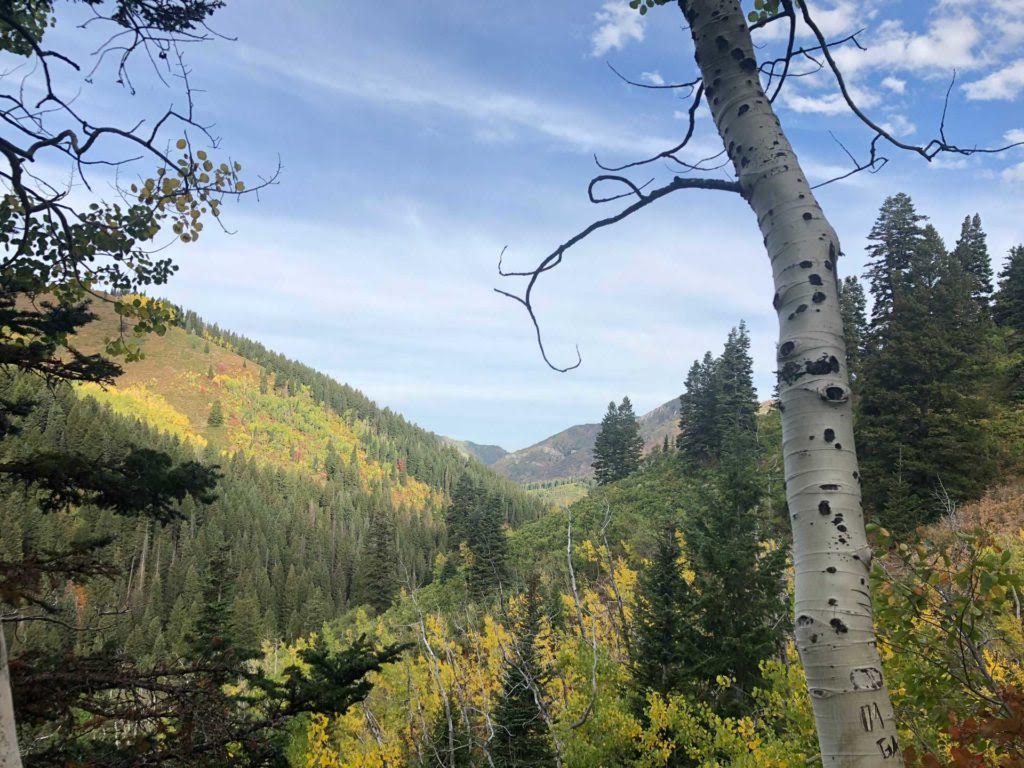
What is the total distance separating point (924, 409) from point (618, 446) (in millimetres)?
34101

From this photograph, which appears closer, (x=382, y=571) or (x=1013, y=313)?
(x=1013, y=313)

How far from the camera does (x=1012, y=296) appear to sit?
3067 centimetres

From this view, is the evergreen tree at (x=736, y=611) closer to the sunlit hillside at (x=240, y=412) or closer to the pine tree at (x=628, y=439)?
the pine tree at (x=628, y=439)

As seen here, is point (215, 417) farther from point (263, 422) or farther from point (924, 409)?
point (924, 409)

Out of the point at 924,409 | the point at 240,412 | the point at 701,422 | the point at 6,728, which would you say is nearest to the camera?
the point at 6,728

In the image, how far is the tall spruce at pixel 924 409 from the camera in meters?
20.5

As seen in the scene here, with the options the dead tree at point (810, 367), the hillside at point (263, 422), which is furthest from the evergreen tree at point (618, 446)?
the hillside at point (263, 422)

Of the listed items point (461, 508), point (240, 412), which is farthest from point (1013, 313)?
point (240, 412)

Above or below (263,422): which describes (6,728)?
below

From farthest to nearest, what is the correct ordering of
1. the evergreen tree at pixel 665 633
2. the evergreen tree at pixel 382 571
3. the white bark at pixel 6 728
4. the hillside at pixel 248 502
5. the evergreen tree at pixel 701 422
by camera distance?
the hillside at pixel 248 502, the evergreen tree at pixel 382 571, the evergreen tree at pixel 701 422, the evergreen tree at pixel 665 633, the white bark at pixel 6 728

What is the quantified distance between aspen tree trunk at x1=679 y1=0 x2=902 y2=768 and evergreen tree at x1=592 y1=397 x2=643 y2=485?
53106 mm

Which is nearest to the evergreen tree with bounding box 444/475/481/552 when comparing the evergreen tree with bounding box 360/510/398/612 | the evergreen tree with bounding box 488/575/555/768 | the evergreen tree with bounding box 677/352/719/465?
the evergreen tree with bounding box 360/510/398/612

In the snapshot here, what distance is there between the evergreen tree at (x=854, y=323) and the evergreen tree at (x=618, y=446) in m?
22.6

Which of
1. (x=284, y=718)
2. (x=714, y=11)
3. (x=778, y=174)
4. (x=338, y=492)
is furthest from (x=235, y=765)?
(x=338, y=492)
